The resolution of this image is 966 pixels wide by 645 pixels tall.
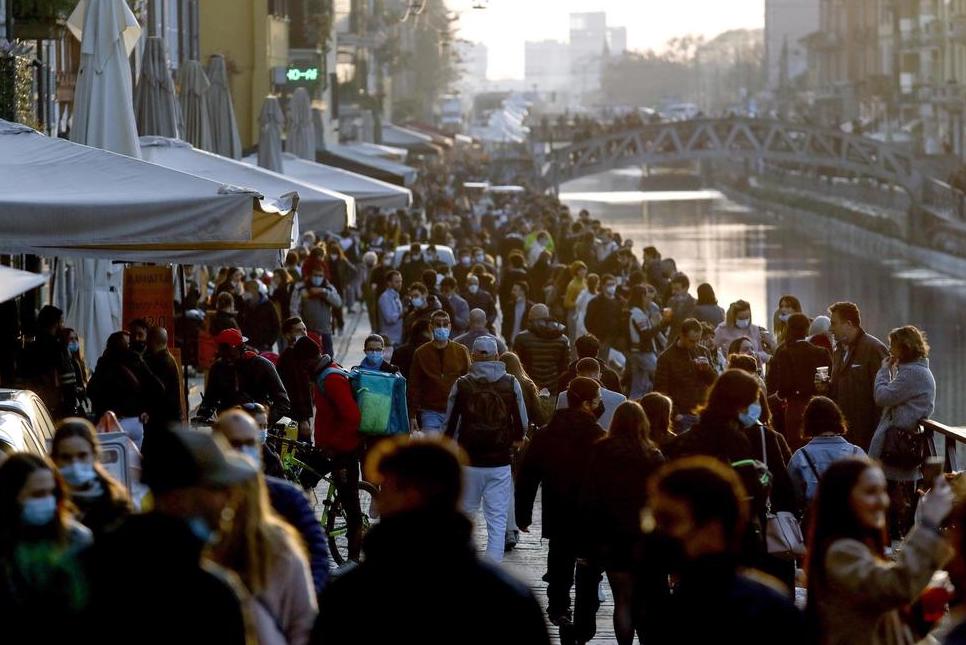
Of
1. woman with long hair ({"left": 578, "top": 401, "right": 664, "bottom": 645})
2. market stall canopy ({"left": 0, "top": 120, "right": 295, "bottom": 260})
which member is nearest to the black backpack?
market stall canopy ({"left": 0, "top": 120, "right": 295, "bottom": 260})

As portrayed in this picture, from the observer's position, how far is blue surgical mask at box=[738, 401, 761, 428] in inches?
368

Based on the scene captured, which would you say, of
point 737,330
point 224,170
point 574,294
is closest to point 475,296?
point 574,294

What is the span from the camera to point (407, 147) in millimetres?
77562

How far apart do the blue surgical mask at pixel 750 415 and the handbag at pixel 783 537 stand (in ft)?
1.44

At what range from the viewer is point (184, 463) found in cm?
518

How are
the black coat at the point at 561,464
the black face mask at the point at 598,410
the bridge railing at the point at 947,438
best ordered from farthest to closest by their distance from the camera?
the bridge railing at the point at 947,438, the black face mask at the point at 598,410, the black coat at the point at 561,464

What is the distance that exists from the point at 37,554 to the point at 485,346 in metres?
6.46

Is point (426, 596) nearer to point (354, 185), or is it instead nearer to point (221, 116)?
point (221, 116)

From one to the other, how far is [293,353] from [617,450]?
17.0ft

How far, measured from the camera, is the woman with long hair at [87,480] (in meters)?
6.10

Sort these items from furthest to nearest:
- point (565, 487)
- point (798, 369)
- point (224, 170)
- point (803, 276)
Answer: point (803, 276) < point (224, 170) < point (798, 369) < point (565, 487)

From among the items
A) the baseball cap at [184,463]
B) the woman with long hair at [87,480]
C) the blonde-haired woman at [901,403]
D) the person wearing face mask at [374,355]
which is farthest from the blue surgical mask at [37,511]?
the blonde-haired woman at [901,403]

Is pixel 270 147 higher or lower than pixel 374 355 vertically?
higher

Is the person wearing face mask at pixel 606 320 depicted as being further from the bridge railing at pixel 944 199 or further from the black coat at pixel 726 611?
the bridge railing at pixel 944 199
